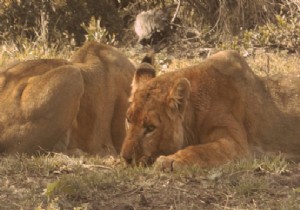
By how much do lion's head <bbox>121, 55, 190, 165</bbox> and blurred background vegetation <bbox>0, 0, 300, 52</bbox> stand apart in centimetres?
641

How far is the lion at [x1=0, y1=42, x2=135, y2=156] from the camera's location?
649cm

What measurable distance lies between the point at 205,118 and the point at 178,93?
1.63ft

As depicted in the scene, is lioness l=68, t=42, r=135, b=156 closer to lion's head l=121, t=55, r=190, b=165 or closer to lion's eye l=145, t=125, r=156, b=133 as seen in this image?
lion's head l=121, t=55, r=190, b=165

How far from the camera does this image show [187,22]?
14.8m

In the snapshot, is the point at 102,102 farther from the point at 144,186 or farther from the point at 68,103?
the point at 144,186

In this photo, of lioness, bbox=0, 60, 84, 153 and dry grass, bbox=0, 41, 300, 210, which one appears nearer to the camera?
dry grass, bbox=0, 41, 300, 210

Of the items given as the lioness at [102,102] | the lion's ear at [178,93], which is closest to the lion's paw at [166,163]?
the lion's ear at [178,93]

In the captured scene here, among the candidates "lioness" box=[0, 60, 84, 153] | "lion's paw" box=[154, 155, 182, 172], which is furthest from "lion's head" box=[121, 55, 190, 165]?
"lioness" box=[0, 60, 84, 153]

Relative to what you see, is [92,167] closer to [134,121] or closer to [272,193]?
[134,121]

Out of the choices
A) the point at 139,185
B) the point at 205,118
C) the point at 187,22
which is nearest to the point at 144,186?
the point at 139,185

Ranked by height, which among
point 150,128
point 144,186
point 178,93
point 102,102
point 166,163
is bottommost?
point 144,186

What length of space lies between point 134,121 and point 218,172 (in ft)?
2.57

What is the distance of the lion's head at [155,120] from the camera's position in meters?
5.70

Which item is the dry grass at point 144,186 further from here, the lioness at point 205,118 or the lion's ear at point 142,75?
the lion's ear at point 142,75
